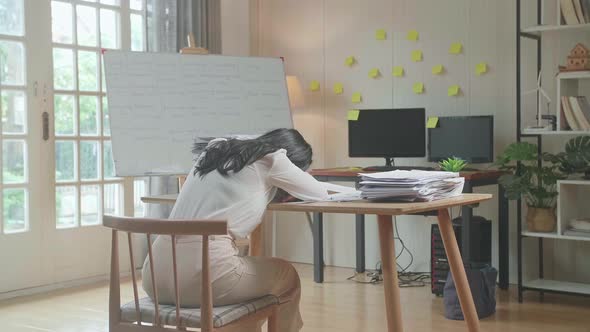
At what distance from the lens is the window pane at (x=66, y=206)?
195 inches

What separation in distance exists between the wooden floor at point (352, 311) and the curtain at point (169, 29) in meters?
0.76

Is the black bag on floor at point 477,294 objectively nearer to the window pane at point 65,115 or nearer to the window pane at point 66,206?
the window pane at point 66,206

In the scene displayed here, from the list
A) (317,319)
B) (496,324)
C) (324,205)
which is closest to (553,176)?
(496,324)

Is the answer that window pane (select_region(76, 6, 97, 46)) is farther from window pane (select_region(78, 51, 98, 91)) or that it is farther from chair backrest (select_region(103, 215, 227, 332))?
chair backrest (select_region(103, 215, 227, 332))

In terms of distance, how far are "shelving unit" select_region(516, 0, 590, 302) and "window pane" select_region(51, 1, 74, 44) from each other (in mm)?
2819

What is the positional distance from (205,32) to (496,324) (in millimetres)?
3006

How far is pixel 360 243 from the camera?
533cm

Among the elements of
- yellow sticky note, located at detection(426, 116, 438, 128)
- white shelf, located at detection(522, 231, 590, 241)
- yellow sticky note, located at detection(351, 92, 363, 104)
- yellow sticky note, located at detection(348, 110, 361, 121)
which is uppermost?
yellow sticky note, located at detection(351, 92, 363, 104)

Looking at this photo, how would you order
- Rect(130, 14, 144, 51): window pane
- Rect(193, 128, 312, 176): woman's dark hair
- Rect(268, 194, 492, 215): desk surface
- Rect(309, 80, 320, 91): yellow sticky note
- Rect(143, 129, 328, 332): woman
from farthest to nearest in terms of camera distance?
1. Rect(309, 80, 320, 91): yellow sticky note
2. Rect(130, 14, 144, 51): window pane
3. Rect(193, 128, 312, 176): woman's dark hair
4. Rect(143, 129, 328, 332): woman
5. Rect(268, 194, 492, 215): desk surface

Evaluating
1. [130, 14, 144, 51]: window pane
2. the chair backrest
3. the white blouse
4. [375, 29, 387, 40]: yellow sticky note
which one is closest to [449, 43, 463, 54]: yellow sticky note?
[375, 29, 387, 40]: yellow sticky note

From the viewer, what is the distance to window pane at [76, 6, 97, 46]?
Result: 5.06 meters

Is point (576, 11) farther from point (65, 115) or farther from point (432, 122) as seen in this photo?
point (65, 115)

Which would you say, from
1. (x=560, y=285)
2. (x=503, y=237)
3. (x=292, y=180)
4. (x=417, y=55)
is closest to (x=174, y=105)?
(x=292, y=180)

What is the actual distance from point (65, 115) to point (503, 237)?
114 inches
